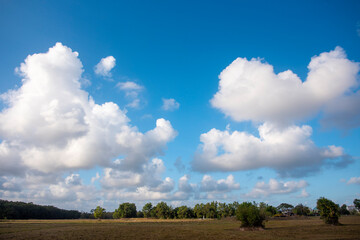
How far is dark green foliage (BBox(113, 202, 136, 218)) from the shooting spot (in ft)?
614

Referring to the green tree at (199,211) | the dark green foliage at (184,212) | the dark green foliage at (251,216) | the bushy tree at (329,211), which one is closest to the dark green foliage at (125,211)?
the dark green foliage at (184,212)

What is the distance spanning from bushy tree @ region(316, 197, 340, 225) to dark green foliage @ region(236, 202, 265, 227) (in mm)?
21018

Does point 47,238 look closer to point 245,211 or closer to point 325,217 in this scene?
point 245,211

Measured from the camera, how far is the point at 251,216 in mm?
63312

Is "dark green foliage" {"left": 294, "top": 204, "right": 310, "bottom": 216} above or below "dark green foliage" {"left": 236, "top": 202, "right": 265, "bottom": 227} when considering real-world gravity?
below

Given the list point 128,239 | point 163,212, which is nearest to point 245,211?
point 128,239

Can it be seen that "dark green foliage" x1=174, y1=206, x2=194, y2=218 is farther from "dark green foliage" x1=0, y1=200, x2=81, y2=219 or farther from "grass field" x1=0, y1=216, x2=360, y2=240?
"dark green foliage" x1=0, y1=200, x2=81, y2=219

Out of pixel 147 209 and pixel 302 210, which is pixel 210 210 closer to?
pixel 147 209

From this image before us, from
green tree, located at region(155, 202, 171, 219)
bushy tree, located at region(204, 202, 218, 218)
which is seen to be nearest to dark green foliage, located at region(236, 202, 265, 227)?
bushy tree, located at region(204, 202, 218, 218)

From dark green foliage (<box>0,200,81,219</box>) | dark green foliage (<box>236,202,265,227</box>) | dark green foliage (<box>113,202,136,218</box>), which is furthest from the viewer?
dark green foliage (<box>113,202,136,218</box>)

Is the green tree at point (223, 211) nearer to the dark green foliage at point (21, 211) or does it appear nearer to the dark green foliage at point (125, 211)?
the dark green foliage at point (125, 211)

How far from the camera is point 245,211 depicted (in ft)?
215

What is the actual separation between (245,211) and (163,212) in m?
119

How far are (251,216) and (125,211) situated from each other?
480ft
